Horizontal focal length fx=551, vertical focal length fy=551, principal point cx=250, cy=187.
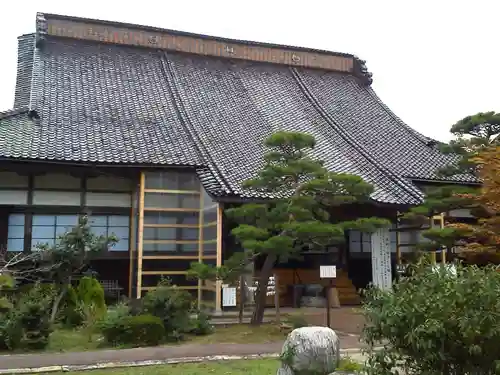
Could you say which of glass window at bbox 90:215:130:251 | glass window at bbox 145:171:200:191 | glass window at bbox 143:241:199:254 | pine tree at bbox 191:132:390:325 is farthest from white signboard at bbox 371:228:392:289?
glass window at bbox 90:215:130:251

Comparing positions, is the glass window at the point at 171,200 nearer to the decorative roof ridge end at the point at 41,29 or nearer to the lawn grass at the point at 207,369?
the lawn grass at the point at 207,369

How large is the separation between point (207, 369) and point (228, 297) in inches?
212

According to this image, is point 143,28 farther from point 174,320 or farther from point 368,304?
point 368,304

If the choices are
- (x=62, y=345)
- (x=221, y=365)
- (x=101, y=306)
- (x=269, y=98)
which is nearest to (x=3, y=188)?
(x=101, y=306)

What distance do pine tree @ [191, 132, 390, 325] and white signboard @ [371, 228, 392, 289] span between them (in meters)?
3.57

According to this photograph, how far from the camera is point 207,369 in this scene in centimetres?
786

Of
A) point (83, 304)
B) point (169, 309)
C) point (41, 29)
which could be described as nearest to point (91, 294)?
point (83, 304)

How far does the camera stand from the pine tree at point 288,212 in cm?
1086

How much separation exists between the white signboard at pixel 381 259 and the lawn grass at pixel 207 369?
7300 millimetres

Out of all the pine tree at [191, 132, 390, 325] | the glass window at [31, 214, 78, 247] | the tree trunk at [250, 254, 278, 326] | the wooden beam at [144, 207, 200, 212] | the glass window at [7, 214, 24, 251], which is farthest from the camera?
the glass window at [31, 214, 78, 247]

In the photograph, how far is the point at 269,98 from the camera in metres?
20.0

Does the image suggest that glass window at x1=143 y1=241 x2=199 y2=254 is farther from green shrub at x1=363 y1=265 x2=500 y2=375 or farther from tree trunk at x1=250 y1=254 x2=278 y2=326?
green shrub at x1=363 y1=265 x2=500 y2=375

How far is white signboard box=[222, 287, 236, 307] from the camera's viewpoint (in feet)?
43.3

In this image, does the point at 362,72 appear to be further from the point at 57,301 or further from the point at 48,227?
the point at 57,301
